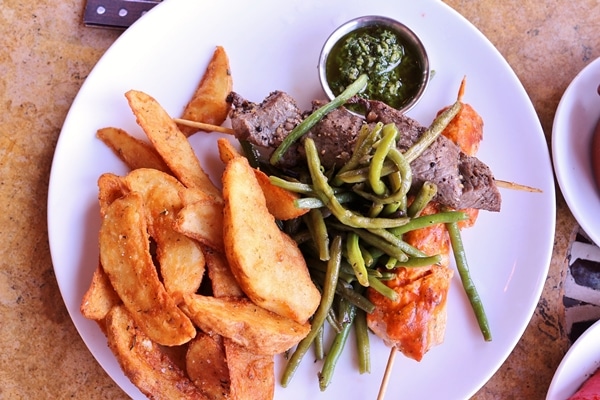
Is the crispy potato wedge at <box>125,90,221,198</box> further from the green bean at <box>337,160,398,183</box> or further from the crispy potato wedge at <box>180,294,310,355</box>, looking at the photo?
the green bean at <box>337,160,398,183</box>

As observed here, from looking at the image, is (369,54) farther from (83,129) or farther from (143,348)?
(143,348)

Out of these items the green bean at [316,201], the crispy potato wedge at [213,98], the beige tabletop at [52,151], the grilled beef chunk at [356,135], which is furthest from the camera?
the beige tabletop at [52,151]

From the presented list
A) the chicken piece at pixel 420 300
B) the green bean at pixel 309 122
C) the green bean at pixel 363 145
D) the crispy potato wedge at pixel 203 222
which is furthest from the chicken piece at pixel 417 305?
the crispy potato wedge at pixel 203 222

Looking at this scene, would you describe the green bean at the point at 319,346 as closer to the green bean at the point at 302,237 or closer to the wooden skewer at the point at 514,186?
the green bean at the point at 302,237

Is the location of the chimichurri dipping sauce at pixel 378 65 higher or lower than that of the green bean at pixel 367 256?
higher

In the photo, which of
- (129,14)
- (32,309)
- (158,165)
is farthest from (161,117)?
(32,309)

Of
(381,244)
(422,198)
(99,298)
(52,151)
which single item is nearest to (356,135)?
(422,198)
